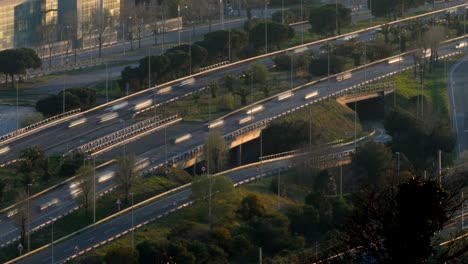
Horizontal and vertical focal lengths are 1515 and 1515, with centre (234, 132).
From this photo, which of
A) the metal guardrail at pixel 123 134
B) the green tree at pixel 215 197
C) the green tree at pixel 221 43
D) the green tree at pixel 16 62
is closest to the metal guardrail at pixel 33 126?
the metal guardrail at pixel 123 134

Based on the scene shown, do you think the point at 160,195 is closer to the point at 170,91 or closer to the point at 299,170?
the point at 299,170

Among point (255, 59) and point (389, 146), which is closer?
point (389, 146)

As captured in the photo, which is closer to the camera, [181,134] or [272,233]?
[272,233]

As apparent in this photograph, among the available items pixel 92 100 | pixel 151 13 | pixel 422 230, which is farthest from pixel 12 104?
pixel 422 230

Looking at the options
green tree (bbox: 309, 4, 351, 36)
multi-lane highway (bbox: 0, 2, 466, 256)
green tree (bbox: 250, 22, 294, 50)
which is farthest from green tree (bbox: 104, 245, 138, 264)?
green tree (bbox: 309, 4, 351, 36)

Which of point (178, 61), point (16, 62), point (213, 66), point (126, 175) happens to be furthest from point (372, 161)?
point (16, 62)

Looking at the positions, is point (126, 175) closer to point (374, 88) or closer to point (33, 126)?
point (33, 126)
